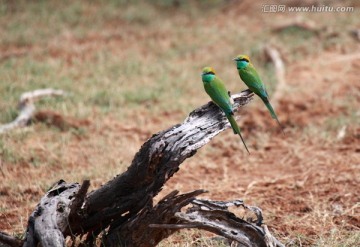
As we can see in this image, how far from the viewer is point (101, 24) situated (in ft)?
36.0

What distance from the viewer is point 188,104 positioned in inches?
289

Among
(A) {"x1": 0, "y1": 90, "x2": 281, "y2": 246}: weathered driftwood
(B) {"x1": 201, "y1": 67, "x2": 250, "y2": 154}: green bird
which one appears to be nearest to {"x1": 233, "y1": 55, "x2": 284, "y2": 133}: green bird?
(B) {"x1": 201, "y1": 67, "x2": 250, "y2": 154}: green bird

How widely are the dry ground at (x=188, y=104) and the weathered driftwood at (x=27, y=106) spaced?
5.9 inches

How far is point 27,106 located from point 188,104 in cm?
188

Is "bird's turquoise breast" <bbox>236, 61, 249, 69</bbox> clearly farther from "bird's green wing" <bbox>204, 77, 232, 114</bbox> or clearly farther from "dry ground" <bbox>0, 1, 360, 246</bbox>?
"dry ground" <bbox>0, 1, 360, 246</bbox>

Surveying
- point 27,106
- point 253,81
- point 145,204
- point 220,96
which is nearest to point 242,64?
point 253,81

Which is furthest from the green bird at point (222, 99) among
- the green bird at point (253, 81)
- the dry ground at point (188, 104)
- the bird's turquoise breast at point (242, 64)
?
the dry ground at point (188, 104)

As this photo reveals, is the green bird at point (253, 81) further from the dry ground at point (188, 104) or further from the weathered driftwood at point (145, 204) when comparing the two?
the dry ground at point (188, 104)

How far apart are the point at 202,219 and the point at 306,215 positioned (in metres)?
1.30

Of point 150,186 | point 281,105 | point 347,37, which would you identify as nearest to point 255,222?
point 150,186

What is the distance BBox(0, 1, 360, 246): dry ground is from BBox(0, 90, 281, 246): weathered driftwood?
1.59 feet

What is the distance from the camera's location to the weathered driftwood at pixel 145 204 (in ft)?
10.6

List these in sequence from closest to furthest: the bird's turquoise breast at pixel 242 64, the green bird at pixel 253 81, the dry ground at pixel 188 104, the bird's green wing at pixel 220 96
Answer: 1. the bird's green wing at pixel 220 96
2. the green bird at pixel 253 81
3. the bird's turquoise breast at pixel 242 64
4. the dry ground at pixel 188 104

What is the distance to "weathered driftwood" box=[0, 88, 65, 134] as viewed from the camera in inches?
245
